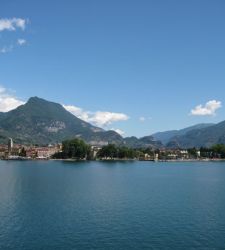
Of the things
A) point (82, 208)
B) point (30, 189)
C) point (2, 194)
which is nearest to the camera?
point (82, 208)

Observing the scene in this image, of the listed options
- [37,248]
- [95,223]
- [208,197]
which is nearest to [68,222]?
[95,223]

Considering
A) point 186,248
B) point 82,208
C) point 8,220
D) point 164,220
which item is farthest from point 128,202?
point 186,248

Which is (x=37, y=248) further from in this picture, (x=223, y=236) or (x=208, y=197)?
(x=208, y=197)

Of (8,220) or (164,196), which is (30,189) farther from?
(8,220)

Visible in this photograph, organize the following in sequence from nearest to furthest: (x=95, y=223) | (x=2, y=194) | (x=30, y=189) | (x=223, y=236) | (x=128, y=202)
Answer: (x=223, y=236), (x=95, y=223), (x=128, y=202), (x=2, y=194), (x=30, y=189)

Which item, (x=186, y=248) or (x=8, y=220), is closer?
(x=186, y=248)

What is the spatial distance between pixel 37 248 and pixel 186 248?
13.1m

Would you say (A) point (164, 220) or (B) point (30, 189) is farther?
(B) point (30, 189)

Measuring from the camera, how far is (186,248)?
119 ft

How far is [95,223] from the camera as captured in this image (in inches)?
1801

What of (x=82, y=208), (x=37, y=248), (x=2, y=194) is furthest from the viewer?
(x=2, y=194)

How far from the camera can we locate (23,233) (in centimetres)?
4125

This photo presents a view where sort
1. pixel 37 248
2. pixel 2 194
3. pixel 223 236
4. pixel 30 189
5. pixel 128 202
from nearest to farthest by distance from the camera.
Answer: pixel 37 248 < pixel 223 236 < pixel 128 202 < pixel 2 194 < pixel 30 189

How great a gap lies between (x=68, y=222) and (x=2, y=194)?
24.6 meters
